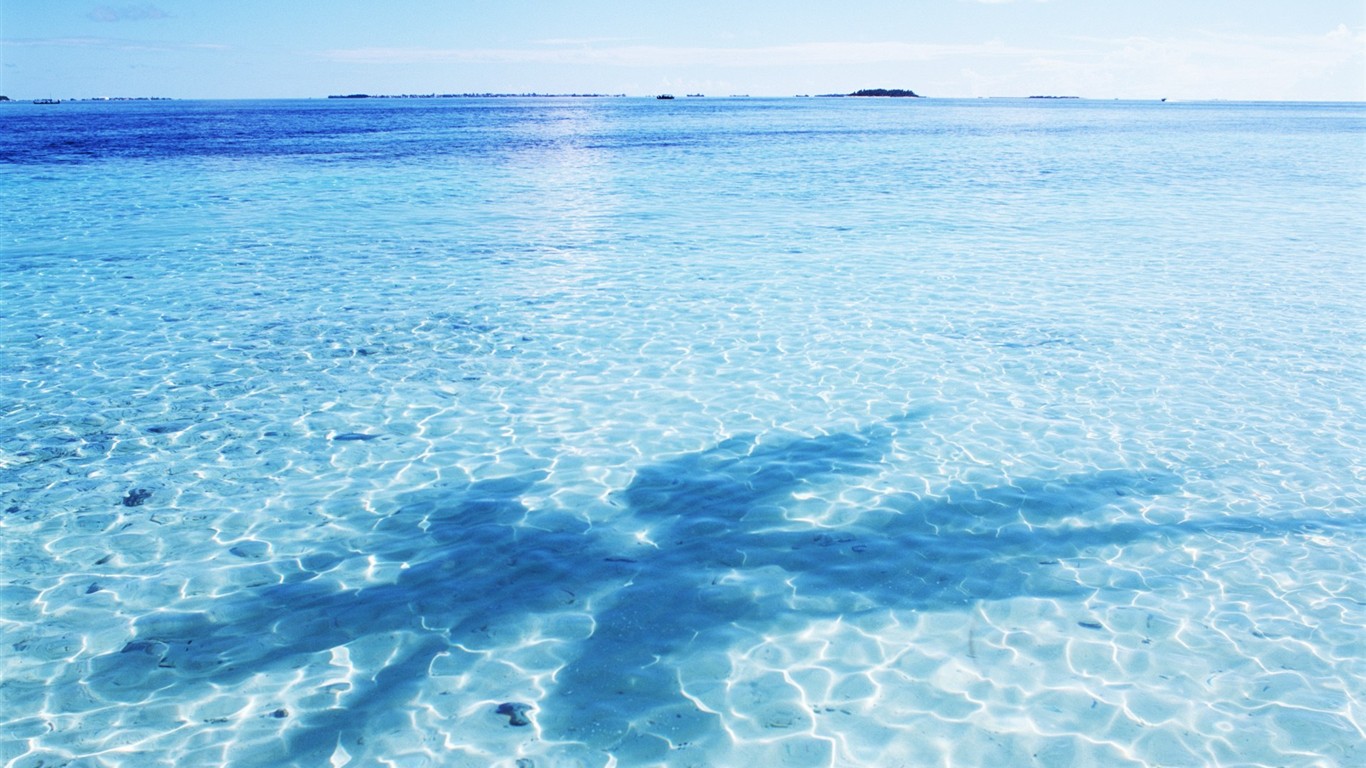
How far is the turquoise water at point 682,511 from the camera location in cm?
515

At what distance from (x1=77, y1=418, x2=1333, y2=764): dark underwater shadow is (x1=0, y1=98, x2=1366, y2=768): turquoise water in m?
0.03

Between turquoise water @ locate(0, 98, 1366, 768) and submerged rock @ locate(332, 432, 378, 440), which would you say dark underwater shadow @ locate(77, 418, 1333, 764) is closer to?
turquoise water @ locate(0, 98, 1366, 768)

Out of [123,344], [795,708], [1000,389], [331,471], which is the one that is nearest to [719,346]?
[1000,389]

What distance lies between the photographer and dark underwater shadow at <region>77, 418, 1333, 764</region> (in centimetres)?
532

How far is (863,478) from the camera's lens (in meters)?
8.22

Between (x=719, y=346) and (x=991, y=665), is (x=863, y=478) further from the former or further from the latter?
(x=719, y=346)

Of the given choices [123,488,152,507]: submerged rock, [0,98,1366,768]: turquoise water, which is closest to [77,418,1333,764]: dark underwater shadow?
[0,98,1366,768]: turquoise water

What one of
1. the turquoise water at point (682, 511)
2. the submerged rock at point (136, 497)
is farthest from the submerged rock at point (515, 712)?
the submerged rock at point (136, 497)

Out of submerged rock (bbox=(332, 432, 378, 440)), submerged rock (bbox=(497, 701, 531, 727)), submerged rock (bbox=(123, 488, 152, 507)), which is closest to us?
submerged rock (bbox=(497, 701, 531, 727))

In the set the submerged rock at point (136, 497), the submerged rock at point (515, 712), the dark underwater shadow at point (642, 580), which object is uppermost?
the submerged rock at point (136, 497)

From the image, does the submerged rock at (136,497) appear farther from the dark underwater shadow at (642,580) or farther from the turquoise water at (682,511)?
the dark underwater shadow at (642,580)

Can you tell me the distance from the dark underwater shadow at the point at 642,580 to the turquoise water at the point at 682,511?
0.11ft

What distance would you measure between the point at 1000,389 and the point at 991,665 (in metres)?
5.44

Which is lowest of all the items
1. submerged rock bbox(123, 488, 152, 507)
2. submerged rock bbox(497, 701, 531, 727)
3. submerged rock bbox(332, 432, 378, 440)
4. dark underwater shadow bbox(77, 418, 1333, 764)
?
submerged rock bbox(497, 701, 531, 727)
